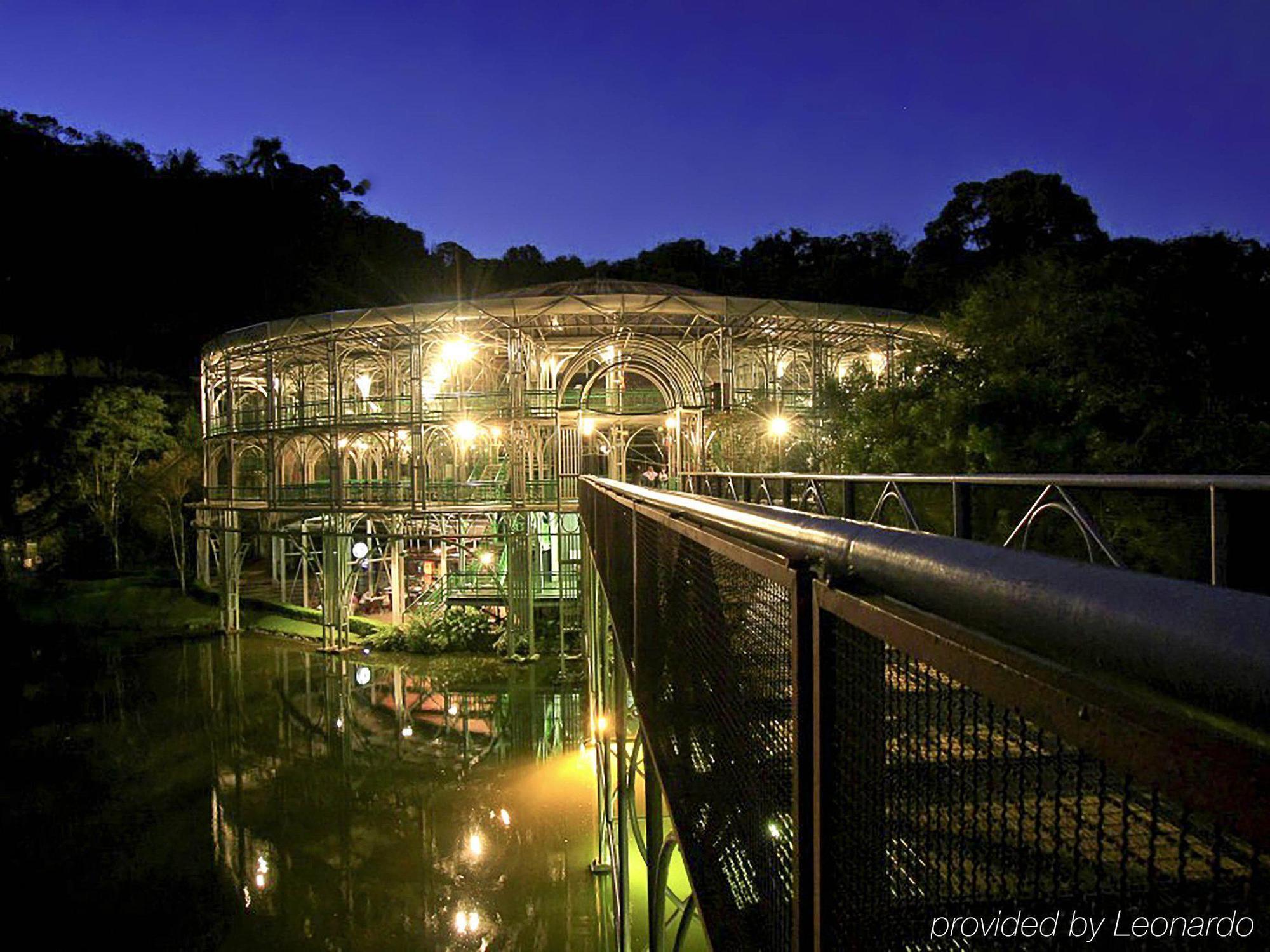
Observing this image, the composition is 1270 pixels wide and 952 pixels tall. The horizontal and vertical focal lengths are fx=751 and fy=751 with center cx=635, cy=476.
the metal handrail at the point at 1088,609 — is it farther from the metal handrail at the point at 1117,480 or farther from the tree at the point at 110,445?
the tree at the point at 110,445

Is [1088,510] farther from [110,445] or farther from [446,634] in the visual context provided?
[110,445]

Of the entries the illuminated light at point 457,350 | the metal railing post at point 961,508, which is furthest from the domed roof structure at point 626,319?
the metal railing post at point 961,508

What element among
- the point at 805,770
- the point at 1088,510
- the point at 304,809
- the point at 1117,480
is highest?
the point at 1117,480

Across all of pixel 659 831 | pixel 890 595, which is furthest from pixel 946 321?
pixel 890 595

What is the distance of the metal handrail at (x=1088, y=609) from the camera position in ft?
1.92

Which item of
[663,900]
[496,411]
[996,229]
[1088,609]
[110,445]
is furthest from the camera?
[996,229]

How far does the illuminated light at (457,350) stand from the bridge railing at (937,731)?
23071 millimetres

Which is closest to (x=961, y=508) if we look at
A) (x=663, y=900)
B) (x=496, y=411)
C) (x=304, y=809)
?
(x=663, y=900)

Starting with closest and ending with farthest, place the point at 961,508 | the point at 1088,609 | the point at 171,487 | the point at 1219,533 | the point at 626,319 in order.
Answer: the point at 1088,609
the point at 1219,533
the point at 961,508
the point at 626,319
the point at 171,487

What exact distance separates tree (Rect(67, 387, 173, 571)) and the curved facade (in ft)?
23.4

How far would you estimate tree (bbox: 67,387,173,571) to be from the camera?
3441 centimetres

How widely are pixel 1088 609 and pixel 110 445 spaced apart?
4202 centimetres

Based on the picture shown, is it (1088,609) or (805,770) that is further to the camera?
(805,770)

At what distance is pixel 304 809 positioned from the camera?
46.1 feet
